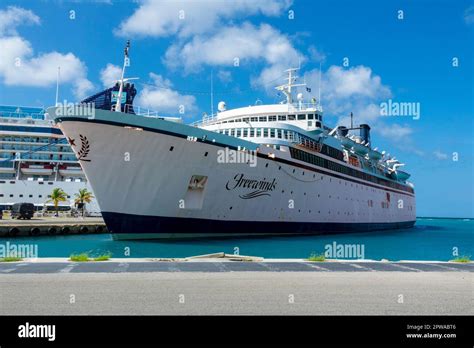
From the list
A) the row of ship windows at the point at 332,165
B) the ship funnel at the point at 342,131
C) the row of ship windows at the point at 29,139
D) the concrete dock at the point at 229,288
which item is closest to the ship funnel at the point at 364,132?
the row of ship windows at the point at 332,165

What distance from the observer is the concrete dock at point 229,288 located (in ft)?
24.3

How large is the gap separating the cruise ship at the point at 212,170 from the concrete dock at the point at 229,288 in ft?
41.4

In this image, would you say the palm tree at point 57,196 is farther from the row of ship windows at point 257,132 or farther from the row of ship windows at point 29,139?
the row of ship windows at point 257,132

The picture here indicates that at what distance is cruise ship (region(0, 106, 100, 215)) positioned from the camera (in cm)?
6462

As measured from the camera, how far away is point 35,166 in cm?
7000

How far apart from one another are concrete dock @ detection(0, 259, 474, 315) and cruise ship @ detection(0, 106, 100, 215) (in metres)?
56.4

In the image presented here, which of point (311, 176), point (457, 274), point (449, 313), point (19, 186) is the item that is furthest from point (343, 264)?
point (19, 186)

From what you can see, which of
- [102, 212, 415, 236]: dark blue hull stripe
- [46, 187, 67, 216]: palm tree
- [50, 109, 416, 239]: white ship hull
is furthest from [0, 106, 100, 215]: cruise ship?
[50, 109, 416, 239]: white ship hull

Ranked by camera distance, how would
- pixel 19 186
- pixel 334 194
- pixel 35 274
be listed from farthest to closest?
pixel 19 186, pixel 334 194, pixel 35 274

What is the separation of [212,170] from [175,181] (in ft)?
8.66

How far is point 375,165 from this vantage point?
58.9m

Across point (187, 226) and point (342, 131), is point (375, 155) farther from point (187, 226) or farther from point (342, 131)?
point (187, 226)

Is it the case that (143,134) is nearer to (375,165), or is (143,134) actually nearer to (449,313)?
(449,313)
